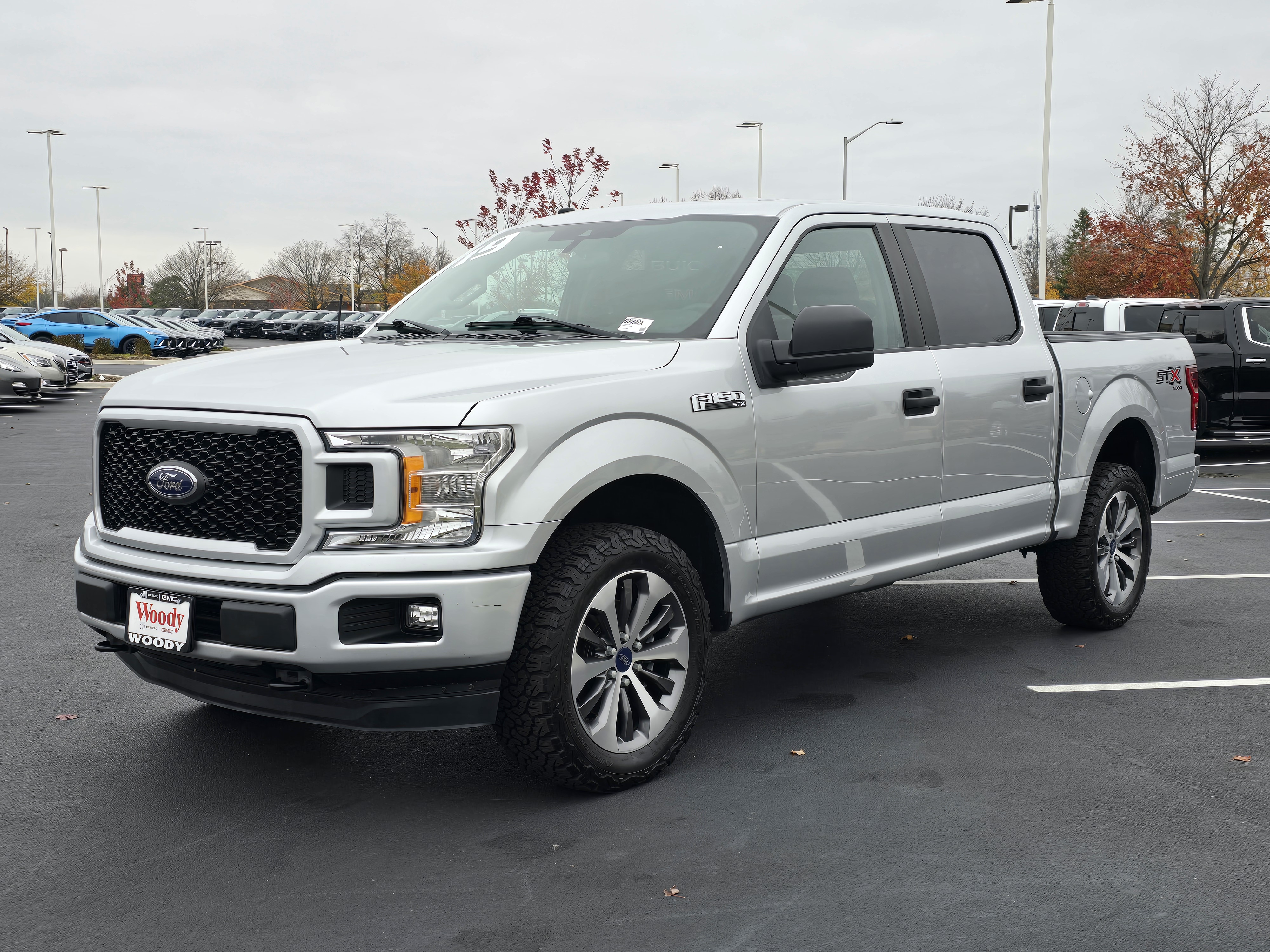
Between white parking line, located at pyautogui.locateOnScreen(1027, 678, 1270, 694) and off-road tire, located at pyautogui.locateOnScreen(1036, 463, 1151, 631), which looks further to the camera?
off-road tire, located at pyautogui.locateOnScreen(1036, 463, 1151, 631)

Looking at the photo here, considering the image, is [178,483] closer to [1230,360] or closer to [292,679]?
[292,679]

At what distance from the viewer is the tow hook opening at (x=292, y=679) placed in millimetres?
3611

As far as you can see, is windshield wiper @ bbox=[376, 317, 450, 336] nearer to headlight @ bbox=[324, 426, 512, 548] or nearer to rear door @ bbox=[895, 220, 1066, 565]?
headlight @ bbox=[324, 426, 512, 548]

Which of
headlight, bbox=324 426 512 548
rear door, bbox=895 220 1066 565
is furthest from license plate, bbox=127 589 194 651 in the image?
rear door, bbox=895 220 1066 565

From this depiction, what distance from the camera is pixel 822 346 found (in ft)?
14.1

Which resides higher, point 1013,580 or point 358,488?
point 358,488

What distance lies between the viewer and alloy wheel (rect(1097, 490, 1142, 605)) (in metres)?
6.44

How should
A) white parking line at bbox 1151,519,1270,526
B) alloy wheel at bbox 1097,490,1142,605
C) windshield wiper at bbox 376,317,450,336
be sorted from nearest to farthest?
1. windshield wiper at bbox 376,317,450,336
2. alloy wheel at bbox 1097,490,1142,605
3. white parking line at bbox 1151,519,1270,526

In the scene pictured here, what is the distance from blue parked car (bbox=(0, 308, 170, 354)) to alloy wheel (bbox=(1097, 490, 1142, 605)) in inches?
1554

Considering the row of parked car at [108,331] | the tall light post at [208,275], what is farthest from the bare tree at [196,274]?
the row of parked car at [108,331]

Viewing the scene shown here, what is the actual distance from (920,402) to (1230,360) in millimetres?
12363

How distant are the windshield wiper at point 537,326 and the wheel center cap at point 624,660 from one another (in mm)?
1126

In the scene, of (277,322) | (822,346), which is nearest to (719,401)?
(822,346)

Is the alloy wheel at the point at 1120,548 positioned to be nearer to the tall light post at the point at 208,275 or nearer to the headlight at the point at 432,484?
the headlight at the point at 432,484
